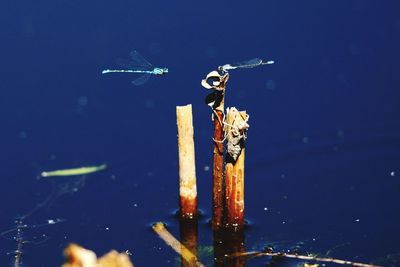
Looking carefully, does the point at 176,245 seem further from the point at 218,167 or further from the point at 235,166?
the point at 235,166

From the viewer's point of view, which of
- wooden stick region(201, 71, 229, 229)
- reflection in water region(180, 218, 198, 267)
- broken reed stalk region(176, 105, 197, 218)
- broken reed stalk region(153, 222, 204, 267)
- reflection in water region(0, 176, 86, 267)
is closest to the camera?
wooden stick region(201, 71, 229, 229)

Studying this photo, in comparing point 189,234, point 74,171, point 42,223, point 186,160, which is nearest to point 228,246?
point 189,234

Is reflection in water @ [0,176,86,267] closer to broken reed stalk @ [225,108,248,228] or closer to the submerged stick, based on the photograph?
the submerged stick

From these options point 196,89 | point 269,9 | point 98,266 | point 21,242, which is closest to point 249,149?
point 196,89

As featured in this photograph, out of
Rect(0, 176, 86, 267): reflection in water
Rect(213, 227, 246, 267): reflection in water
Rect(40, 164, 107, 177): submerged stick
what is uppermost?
Rect(40, 164, 107, 177): submerged stick

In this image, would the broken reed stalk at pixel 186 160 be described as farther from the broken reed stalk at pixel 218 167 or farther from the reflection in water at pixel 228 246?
the reflection in water at pixel 228 246

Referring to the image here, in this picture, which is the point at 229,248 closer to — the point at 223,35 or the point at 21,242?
the point at 21,242

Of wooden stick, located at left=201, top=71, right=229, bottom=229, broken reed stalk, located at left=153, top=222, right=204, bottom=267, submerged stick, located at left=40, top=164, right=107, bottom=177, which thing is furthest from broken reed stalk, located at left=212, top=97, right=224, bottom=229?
submerged stick, located at left=40, top=164, right=107, bottom=177

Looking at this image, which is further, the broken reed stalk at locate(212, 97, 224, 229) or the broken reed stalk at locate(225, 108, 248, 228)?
the broken reed stalk at locate(212, 97, 224, 229)
